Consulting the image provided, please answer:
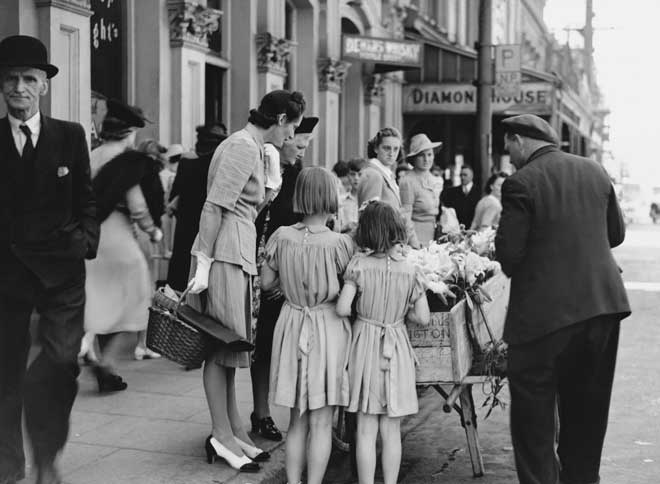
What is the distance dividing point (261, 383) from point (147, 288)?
0.97 m

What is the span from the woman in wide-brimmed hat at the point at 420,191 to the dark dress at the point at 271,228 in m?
3.11

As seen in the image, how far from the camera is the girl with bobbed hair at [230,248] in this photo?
544cm

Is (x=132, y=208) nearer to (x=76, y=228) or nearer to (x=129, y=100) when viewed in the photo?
(x=76, y=228)

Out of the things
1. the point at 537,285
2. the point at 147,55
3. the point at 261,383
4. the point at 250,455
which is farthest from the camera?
the point at 147,55

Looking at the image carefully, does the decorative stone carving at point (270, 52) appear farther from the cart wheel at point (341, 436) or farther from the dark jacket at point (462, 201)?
the cart wheel at point (341, 436)

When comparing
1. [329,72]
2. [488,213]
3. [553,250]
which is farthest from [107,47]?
[553,250]

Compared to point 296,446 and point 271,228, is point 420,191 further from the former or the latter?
point 296,446

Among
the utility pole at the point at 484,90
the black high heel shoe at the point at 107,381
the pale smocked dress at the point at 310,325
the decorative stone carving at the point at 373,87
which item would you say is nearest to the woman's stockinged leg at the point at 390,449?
the pale smocked dress at the point at 310,325

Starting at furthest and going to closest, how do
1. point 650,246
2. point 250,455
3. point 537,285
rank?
point 650,246 → point 250,455 → point 537,285

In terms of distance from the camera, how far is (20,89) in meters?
4.69

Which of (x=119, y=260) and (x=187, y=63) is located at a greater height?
(x=187, y=63)

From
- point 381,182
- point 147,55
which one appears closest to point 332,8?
point 147,55

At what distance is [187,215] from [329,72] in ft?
36.8

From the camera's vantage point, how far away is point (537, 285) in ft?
15.4
